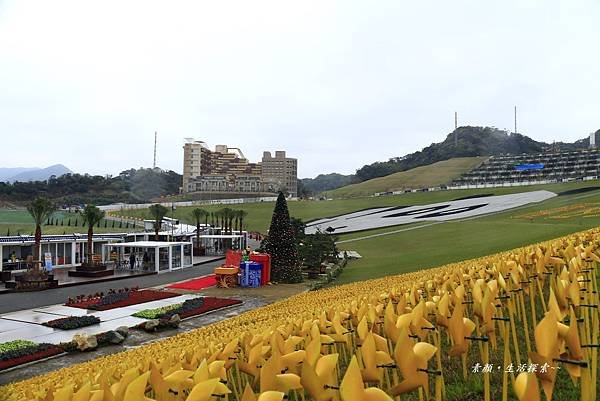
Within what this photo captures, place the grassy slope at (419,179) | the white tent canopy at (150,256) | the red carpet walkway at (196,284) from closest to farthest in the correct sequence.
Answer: the red carpet walkway at (196,284), the white tent canopy at (150,256), the grassy slope at (419,179)

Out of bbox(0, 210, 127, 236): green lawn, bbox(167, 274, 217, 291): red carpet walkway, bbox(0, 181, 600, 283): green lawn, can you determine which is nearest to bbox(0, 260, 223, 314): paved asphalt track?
bbox(167, 274, 217, 291): red carpet walkway

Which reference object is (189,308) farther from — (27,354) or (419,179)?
(419,179)

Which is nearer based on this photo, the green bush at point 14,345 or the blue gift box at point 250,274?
the green bush at point 14,345

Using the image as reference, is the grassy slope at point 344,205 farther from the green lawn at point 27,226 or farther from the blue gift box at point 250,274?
the blue gift box at point 250,274

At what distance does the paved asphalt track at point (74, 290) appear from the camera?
15.6 meters

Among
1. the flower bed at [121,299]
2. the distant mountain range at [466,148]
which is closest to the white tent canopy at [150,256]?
the flower bed at [121,299]

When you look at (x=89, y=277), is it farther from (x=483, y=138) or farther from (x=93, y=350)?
(x=483, y=138)

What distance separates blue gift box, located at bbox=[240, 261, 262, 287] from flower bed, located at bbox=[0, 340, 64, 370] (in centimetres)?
934

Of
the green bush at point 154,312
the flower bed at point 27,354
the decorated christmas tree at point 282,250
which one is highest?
the decorated christmas tree at point 282,250

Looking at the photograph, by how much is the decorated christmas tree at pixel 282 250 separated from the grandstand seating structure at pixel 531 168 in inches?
1967

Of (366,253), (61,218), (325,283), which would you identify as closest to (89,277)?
(325,283)

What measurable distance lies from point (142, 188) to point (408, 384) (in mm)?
101085

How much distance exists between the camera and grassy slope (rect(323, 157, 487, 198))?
2985 inches

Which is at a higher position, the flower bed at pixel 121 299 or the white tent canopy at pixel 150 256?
the white tent canopy at pixel 150 256
